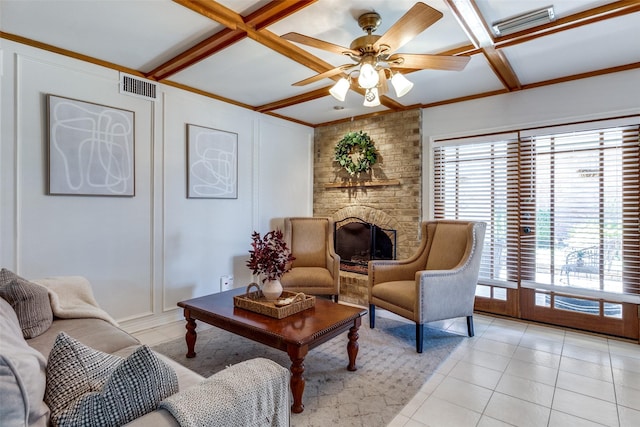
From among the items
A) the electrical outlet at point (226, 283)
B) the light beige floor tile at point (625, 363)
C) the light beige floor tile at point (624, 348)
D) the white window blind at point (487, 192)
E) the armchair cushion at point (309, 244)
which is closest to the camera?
the light beige floor tile at point (625, 363)

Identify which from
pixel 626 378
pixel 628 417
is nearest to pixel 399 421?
pixel 628 417

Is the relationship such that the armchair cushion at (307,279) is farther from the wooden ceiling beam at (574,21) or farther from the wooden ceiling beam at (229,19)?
the wooden ceiling beam at (574,21)

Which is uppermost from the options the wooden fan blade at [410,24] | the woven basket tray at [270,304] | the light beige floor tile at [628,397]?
the wooden fan blade at [410,24]

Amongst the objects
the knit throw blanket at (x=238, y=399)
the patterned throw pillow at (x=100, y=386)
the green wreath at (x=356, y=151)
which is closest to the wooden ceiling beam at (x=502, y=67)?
the green wreath at (x=356, y=151)

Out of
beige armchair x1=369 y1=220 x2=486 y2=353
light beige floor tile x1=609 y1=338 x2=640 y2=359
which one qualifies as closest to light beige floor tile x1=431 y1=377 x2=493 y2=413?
beige armchair x1=369 y1=220 x2=486 y2=353

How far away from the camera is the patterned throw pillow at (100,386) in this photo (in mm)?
876

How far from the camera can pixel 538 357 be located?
2643mm

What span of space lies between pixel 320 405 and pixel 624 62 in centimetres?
368

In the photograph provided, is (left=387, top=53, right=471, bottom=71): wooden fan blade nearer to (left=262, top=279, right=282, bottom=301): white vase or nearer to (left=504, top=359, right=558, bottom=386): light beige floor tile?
(left=262, top=279, right=282, bottom=301): white vase

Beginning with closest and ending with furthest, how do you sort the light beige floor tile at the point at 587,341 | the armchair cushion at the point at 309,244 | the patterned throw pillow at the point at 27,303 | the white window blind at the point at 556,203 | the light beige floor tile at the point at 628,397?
the patterned throw pillow at the point at 27,303
the light beige floor tile at the point at 628,397
the light beige floor tile at the point at 587,341
the white window blind at the point at 556,203
the armchair cushion at the point at 309,244

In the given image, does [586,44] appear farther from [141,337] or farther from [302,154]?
[141,337]

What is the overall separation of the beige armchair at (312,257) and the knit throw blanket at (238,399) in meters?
2.35

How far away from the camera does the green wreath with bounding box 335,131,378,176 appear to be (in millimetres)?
4373

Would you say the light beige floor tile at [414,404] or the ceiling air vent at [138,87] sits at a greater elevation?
the ceiling air vent at [138,87]
